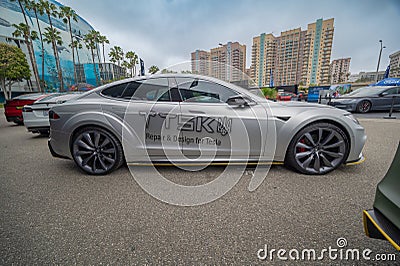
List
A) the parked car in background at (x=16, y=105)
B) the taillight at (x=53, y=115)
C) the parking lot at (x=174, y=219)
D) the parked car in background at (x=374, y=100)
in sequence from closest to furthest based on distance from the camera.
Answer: the parking lot at (x=174, y=219)
the taillight at (x=53, y=115)
the parked car in background at (x=16, y=105)
the parked car in background at (x=374, y=100)

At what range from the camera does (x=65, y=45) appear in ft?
128

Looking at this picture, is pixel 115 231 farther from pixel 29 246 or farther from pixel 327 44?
pixel 327 44

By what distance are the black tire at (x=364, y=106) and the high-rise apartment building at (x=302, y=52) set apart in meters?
25.3

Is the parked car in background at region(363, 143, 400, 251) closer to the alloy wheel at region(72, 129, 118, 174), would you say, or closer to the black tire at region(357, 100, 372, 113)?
the alloy wheel at region(72, 129, 118, 174)

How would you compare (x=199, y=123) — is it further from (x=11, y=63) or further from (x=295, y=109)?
(x=11, y=63)

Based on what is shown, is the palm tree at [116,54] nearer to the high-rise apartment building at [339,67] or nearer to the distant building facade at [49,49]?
the distant building facade at [49,49]

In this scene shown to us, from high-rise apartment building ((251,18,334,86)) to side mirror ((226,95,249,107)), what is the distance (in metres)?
31.9

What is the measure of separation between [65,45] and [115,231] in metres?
51.8

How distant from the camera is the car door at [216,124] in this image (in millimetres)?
2246

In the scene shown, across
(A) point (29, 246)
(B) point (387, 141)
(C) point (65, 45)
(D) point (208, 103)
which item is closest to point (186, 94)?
(D) point (208, 103)

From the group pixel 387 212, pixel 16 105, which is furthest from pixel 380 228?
pixel 16 105

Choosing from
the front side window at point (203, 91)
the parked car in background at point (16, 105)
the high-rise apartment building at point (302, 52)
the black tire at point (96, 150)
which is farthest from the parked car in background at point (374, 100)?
the high-rise apartment building at point (302, 52)

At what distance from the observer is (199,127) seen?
2268 mm

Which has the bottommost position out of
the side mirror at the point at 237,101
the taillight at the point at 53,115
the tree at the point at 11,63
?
the taillight at the point at 53,115
